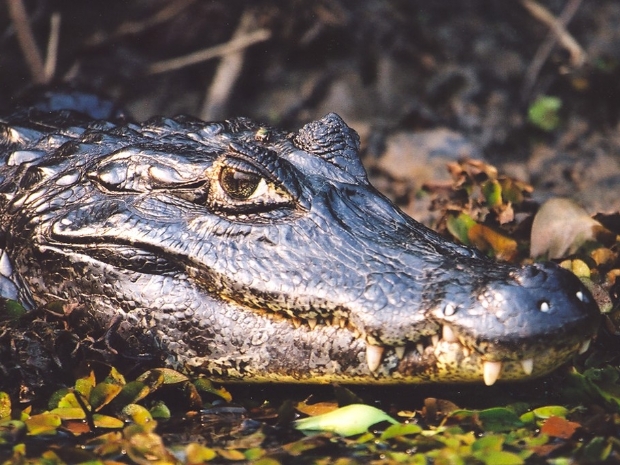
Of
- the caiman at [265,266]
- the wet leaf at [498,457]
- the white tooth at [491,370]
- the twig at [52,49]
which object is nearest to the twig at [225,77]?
the twig at [52,49]

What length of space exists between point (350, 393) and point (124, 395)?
83 centimetres

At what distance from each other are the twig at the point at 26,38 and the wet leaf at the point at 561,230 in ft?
13.4

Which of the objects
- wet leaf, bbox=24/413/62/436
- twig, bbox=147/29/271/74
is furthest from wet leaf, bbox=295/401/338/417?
twig, bbox=147/29/271/74

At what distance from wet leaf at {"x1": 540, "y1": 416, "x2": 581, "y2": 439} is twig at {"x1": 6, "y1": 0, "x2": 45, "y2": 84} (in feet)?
17.0

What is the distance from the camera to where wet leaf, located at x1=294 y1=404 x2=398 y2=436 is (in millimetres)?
3100

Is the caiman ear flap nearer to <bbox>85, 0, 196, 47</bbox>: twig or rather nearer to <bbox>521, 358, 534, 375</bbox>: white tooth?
<bbox>521, 358, 534, 375</bbox>: white tooth

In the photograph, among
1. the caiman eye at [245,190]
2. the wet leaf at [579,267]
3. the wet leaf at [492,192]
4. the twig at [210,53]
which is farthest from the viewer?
the twig at [210,53]

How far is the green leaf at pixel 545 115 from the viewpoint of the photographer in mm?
7344

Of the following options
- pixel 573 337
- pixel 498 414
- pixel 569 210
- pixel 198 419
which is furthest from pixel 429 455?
pixel 569 210

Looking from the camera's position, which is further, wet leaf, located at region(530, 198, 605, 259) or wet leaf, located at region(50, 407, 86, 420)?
wet leaf, located at region(530, 198, 605, 259)

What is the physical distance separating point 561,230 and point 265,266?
1927 millimetres

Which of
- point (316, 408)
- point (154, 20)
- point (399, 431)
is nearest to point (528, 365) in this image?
point (399, 431)

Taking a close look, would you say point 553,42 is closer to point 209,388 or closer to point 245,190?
point 245,190

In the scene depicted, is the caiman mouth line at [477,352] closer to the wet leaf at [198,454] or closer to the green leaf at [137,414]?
the wet leaf at [198,454]
